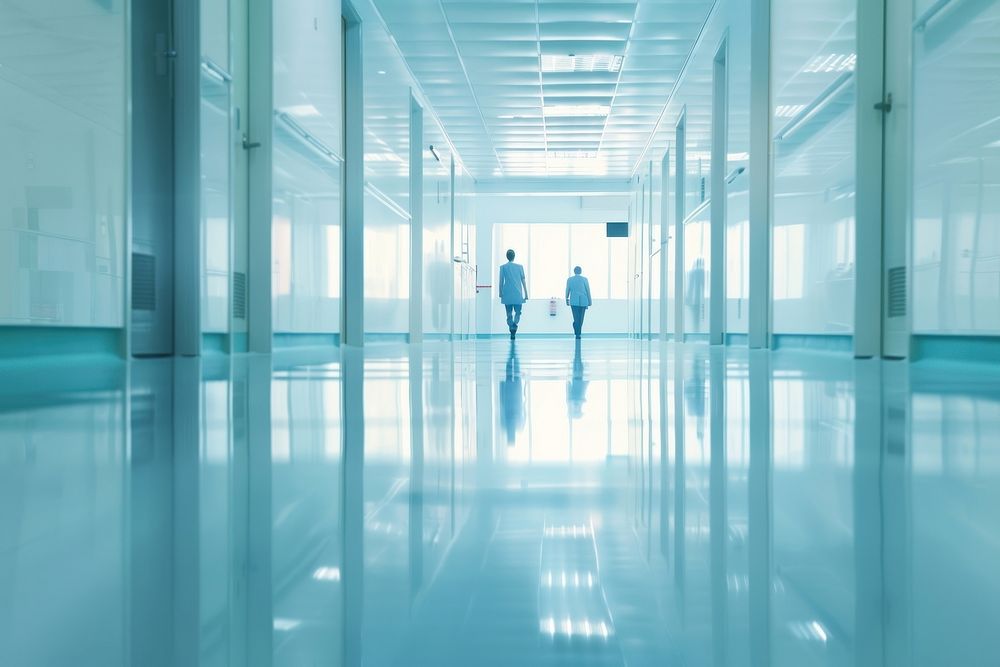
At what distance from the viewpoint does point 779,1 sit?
24.8ft

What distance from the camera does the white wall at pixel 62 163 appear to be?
4027 mm

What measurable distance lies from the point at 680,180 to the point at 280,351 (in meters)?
8.28

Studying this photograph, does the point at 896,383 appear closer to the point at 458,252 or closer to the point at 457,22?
the point at 457,22

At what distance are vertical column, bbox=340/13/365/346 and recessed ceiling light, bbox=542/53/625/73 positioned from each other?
2895 mm

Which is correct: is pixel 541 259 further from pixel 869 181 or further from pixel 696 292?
pixel 869 181

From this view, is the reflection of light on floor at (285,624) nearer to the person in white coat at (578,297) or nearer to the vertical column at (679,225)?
the vertical column at (679,225)

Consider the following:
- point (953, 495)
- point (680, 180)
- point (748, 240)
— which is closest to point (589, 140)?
point (680, 180)

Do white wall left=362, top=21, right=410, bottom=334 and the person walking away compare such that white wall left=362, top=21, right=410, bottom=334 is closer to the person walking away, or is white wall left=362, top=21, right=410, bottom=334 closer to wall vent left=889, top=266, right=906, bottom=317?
wall vent left=889, top=266, right=906, bottom=317

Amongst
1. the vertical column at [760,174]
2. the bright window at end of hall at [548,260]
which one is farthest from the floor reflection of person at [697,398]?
the bright window at end of hall at [548,260]

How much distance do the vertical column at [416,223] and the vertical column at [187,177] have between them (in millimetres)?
7024

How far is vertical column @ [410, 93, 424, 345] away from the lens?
41.7ft

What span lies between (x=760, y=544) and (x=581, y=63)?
11.6 meters

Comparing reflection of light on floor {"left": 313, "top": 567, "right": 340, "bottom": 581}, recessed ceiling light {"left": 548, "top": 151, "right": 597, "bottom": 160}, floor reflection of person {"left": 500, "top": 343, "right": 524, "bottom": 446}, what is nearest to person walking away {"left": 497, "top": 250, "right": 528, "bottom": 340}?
recessed ceiling light {"left": 548, "top": 151, "right": 597, "bottom": 160}

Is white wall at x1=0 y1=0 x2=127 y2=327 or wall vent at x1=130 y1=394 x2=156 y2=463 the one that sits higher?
white wall at x1=0 y1=0 x2=127 y2=327
